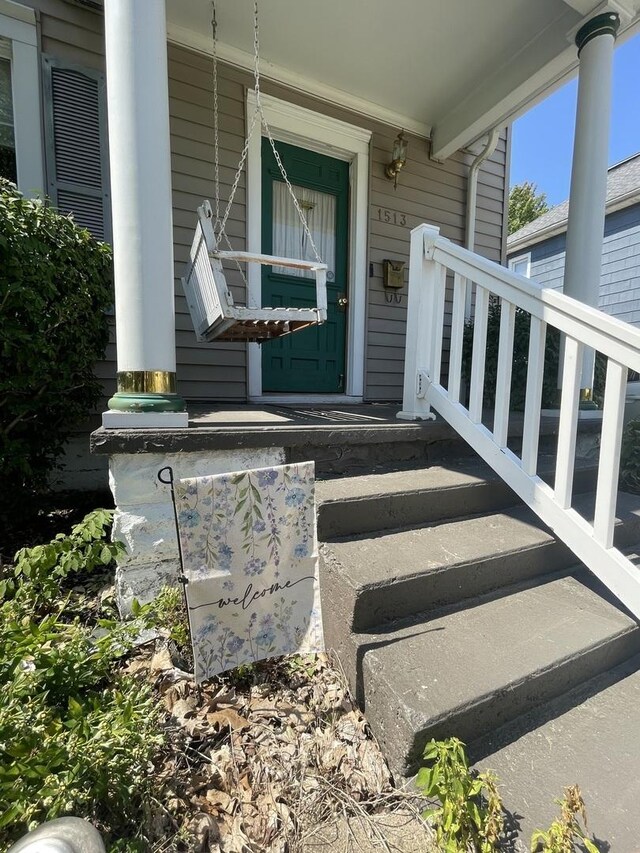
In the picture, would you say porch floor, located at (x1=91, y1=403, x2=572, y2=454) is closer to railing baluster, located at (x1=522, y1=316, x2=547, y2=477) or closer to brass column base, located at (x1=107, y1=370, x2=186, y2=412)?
Answer: brass column base, located at (x1=107, y1=370, x2=186, y2=412)

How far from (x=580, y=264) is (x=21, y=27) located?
373 cm

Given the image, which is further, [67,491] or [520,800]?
[67,491]

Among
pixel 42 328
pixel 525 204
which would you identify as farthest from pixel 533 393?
pixel 525 204

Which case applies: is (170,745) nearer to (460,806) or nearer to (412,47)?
(460,806)

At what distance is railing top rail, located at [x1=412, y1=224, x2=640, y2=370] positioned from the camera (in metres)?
1.48

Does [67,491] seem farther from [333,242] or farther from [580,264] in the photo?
[580,264]

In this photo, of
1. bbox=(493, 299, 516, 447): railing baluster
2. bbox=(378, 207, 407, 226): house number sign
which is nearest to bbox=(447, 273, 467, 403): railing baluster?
bbox=(493, 299, 516, 447): railing baluster

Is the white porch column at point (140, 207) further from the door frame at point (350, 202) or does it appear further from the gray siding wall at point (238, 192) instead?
the door frame at point (350, 202)

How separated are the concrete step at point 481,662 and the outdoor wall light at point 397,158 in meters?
3.56

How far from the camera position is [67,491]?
2.73 meters

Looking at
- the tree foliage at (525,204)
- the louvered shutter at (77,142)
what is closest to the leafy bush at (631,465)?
the louvered shutter at (77,142)

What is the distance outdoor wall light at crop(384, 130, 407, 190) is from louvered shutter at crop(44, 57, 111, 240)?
2.24 m

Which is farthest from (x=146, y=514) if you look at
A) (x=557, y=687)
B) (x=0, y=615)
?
(x=557, y=687)

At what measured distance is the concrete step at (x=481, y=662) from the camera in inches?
45.9
